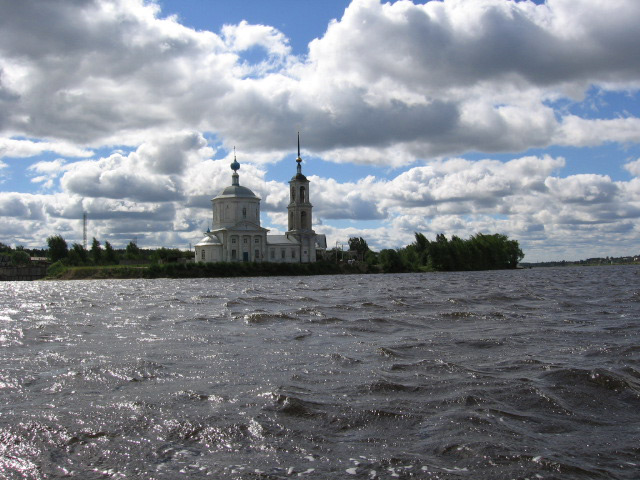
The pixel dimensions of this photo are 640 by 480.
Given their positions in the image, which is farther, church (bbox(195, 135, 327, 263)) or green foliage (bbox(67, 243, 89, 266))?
green foliage (bbox(67, 243, 89, 266))

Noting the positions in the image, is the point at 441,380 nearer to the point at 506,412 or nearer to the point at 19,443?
the point at 506,412

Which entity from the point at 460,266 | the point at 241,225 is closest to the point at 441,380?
the point at 241,225

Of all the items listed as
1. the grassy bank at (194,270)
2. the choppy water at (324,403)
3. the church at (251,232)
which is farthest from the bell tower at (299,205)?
the choppy water at (324,403)

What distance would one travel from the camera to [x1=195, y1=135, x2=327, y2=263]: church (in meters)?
103

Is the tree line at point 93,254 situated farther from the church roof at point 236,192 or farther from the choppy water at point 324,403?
the choppy water at point 324,403

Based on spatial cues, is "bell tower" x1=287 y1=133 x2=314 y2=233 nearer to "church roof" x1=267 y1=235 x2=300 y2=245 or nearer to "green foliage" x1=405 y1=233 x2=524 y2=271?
"church roof" x1=267 y1=235 x2=300 y2=245

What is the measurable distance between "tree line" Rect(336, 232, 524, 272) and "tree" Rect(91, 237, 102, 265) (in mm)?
52718

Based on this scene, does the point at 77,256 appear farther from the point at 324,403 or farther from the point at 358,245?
the point at 324,403

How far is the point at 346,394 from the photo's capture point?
9617 mm

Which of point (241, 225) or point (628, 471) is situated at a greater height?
point (241, 225)

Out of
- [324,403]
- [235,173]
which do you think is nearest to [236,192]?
[235,173]

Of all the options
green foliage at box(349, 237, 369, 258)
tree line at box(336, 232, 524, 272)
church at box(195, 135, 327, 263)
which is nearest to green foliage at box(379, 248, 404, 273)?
tree line at box(336, 232, 524, 272)

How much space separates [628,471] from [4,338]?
16.6m

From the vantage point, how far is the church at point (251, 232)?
338 ft
